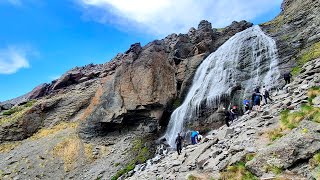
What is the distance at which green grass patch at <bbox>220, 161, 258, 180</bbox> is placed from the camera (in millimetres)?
13227

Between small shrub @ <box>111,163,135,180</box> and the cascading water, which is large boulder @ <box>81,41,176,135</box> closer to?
the cascading water

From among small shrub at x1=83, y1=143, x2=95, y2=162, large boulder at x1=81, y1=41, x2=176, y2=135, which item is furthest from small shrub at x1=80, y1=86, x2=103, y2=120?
small shrub at x1=83, y1=143, x2=95, y2=162

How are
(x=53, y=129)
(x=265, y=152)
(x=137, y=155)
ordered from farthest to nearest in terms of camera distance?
(x=53, y=129), (x=137, y=155), (x=265, y=152)

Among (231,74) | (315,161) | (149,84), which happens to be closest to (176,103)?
(149,84)

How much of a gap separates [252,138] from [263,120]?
10.6ft

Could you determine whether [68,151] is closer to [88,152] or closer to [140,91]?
[88,152]

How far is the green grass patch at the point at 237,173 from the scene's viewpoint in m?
13.2

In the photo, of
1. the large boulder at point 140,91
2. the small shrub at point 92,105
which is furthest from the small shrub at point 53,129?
the large boulder at point 140,91

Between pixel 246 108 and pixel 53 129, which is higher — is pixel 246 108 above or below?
below

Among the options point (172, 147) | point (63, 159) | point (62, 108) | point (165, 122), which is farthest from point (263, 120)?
point (62, 108)

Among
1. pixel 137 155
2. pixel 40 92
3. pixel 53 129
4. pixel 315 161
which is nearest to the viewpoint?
pixel 315 161

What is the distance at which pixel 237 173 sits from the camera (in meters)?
13.8

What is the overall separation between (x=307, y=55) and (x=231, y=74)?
8.10 m

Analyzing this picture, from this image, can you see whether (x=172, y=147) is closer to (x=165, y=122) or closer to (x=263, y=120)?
(x=165, y=122)
